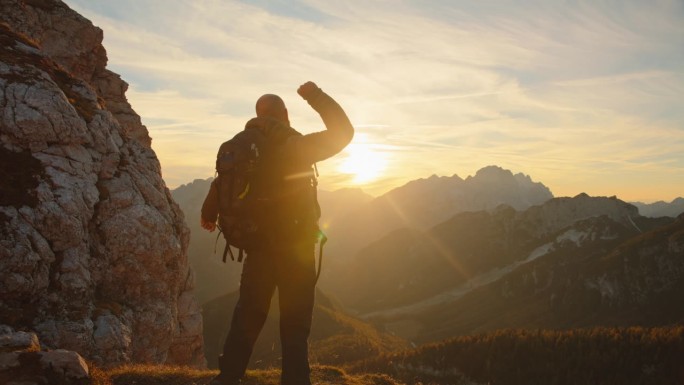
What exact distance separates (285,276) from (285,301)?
0.43 meters

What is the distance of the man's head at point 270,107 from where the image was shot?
7.53 meters

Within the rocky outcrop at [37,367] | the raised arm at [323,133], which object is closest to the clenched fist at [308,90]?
the raised arm at [323,133]

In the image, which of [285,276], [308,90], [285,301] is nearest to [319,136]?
[308,90]

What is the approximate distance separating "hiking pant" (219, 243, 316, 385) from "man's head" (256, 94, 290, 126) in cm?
221

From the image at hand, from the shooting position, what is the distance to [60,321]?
46.7 ft

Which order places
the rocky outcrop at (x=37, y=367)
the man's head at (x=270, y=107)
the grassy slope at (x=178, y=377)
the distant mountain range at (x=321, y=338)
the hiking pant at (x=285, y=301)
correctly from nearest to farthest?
1. the rocky outcrop at (x=37, y=367)
2. the hiking pant at (x=285, y=301)
3. the man's head at (x=270, y=107)
4. the grassy slope at (x=178, y=377)
5. the distant mountain range at (x=321, y=338)

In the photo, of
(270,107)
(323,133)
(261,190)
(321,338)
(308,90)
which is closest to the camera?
(323,133)

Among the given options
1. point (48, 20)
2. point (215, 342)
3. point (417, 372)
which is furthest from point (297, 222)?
point (215, 342)

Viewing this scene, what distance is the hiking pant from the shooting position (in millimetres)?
7125

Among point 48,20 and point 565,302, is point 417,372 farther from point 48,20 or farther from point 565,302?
point 565,302

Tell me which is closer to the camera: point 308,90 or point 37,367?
point 308,90

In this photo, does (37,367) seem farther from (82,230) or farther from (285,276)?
(82,230)

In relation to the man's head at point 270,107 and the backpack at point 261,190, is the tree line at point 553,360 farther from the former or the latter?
the man's head at point 270,107

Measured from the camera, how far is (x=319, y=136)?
648cm
